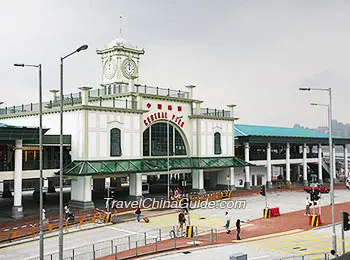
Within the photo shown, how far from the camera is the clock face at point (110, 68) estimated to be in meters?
53.7

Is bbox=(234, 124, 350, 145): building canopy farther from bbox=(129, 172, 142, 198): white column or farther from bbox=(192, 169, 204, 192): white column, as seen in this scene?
bbox=(129, 172, 142, 198): white column

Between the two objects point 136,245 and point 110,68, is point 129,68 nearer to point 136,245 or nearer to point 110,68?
point 110,68

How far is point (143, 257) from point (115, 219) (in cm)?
1210

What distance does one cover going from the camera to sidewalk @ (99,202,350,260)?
25.7m

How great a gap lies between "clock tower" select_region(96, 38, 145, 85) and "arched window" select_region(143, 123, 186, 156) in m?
7.73

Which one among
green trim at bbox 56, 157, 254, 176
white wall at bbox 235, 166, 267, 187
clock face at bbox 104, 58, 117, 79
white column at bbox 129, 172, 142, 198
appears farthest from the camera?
white wall at bbox 235, 166, 267, 187

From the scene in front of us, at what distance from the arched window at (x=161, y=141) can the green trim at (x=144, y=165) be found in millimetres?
864

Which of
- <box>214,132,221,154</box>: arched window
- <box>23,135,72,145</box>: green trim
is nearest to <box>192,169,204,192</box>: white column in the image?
<box>214,132,221,154</box>: arched window

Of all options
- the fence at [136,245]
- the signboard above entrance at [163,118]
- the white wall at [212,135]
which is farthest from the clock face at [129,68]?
the fence at [136,245]

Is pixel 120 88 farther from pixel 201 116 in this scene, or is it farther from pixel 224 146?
pixel 224 146

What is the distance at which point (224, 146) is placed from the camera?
185 ft

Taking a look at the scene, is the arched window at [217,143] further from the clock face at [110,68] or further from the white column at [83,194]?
the white column at [83,194]

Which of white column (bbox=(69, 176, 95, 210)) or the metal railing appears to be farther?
the metal railing

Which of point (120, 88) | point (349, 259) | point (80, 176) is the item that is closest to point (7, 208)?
point (80, 176)
